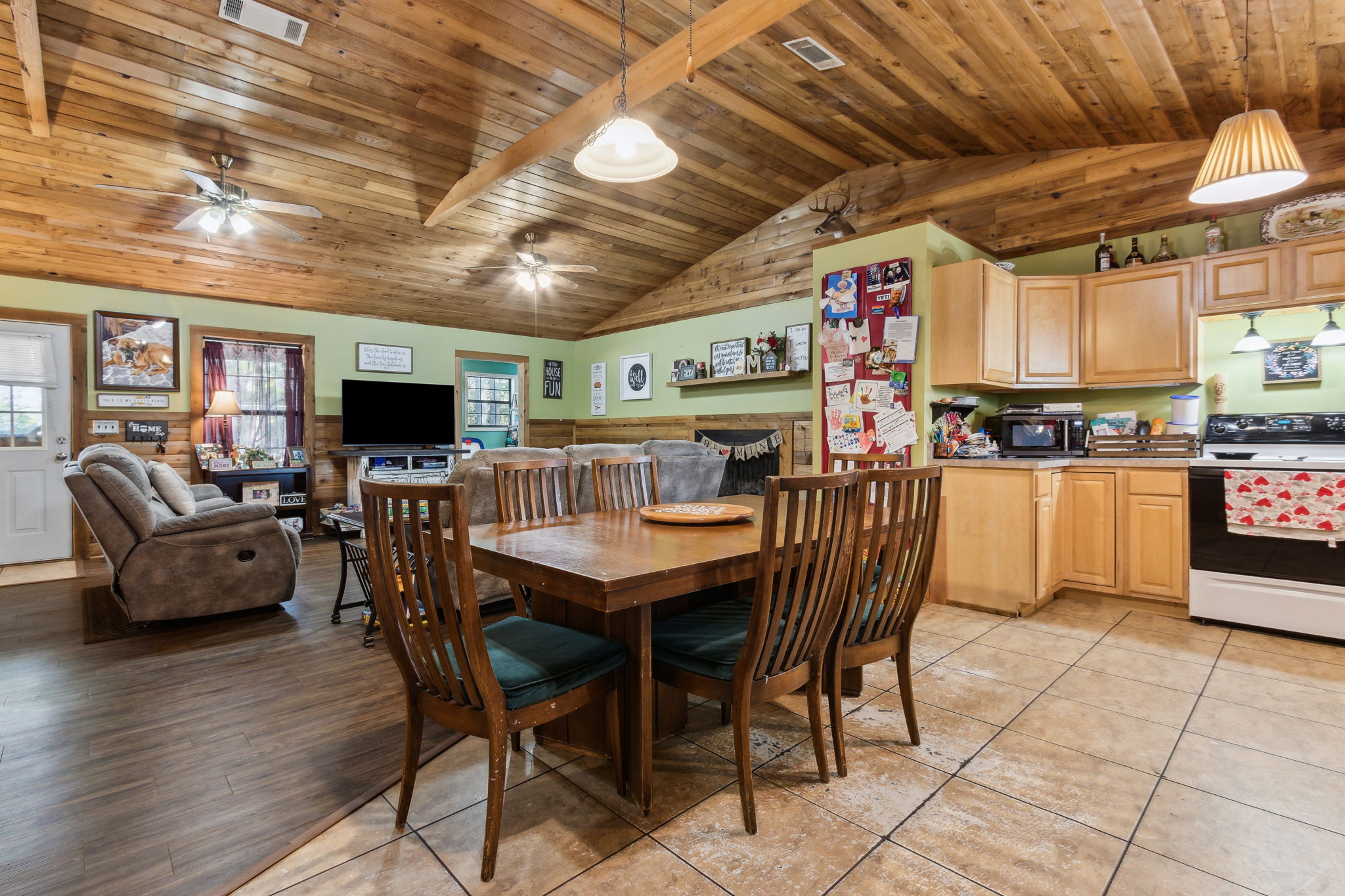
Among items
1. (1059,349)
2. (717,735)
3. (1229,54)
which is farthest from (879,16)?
(717,735)

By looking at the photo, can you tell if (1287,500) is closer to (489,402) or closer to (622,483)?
(622,483)

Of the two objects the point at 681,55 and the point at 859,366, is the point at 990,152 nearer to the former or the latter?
the point at 859,366

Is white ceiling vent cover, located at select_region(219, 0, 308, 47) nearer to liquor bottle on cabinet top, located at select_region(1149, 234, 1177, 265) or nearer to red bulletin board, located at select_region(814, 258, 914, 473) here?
red bulletin board, located at select_region(814, 258, 914, 473)

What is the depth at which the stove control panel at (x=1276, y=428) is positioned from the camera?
337cm

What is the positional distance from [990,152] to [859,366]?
6.54 feet

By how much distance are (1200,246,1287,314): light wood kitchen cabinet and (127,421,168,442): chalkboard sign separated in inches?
315

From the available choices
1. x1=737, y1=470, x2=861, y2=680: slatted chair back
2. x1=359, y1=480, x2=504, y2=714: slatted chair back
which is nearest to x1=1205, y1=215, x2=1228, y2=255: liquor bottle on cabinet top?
x1=737, y1=470, x2=861, y2=680: slatted chair back

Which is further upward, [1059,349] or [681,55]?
[681,55]

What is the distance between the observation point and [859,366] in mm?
4211

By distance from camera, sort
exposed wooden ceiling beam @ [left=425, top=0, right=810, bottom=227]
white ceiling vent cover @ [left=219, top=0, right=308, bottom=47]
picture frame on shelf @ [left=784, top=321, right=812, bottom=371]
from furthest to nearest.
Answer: picture frame on shelf @ [left=784, top=321, right=812, bottom=371], white ceiling vent cover @ [left=219, top=0, right=308, bottom=47], exposed wooden ceiling beam @ [left=425, top=0, right=810, bottom=227]

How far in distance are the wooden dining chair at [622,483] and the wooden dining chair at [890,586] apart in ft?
3.73

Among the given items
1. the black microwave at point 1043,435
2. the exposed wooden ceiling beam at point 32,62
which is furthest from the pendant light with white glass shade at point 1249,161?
the exposed wooden ceiling beam at point 32,62

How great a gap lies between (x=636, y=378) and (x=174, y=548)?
4923mm

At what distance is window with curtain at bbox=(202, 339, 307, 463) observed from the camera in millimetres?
5965
